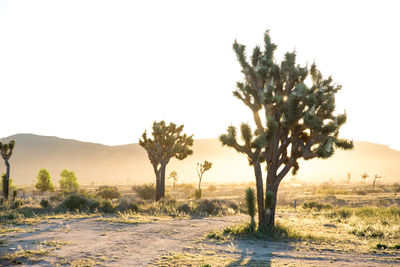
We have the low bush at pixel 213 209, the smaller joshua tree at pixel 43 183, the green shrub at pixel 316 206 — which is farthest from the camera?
the smaller joshua tree at pixel 43 183

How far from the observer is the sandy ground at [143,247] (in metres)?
10.4

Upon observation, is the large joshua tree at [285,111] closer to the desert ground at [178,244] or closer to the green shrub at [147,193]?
the desert ground at [178,244]

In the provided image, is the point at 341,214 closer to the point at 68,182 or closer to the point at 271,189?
the point at 271,189

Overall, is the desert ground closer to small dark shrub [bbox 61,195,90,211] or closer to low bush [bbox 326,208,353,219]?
low bush [bbox 326,208,353,219]

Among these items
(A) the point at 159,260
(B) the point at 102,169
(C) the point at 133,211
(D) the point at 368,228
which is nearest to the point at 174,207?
(C) the point at 133,211

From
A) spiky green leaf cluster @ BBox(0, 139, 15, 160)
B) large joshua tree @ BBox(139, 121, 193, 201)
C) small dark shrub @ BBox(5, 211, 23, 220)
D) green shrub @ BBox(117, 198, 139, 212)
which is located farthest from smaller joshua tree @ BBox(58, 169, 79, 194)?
small dark shrub @ BBox(5, 211, 23, 220)

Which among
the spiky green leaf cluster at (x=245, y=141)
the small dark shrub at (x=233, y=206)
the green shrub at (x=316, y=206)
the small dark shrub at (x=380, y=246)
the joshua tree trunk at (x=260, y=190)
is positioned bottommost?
the green shrub at (x=316, y=206)

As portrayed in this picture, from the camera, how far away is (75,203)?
23.9 m

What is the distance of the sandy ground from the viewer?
10.4 m

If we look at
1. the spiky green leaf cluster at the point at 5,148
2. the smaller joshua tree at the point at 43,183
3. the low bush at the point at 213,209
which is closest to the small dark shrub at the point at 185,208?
the low bush at the point at 213,209

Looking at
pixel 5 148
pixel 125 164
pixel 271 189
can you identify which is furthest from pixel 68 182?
pixel 125 164

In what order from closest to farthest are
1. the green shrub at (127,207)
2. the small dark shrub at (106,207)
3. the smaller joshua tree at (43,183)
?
1. the small dark shrub at (106,207)
2. the green shrub at (127,207)
3. the smaller joshua tree at (43,183)

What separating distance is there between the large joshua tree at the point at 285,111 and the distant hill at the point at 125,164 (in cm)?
11598

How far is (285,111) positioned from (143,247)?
8.21 m
